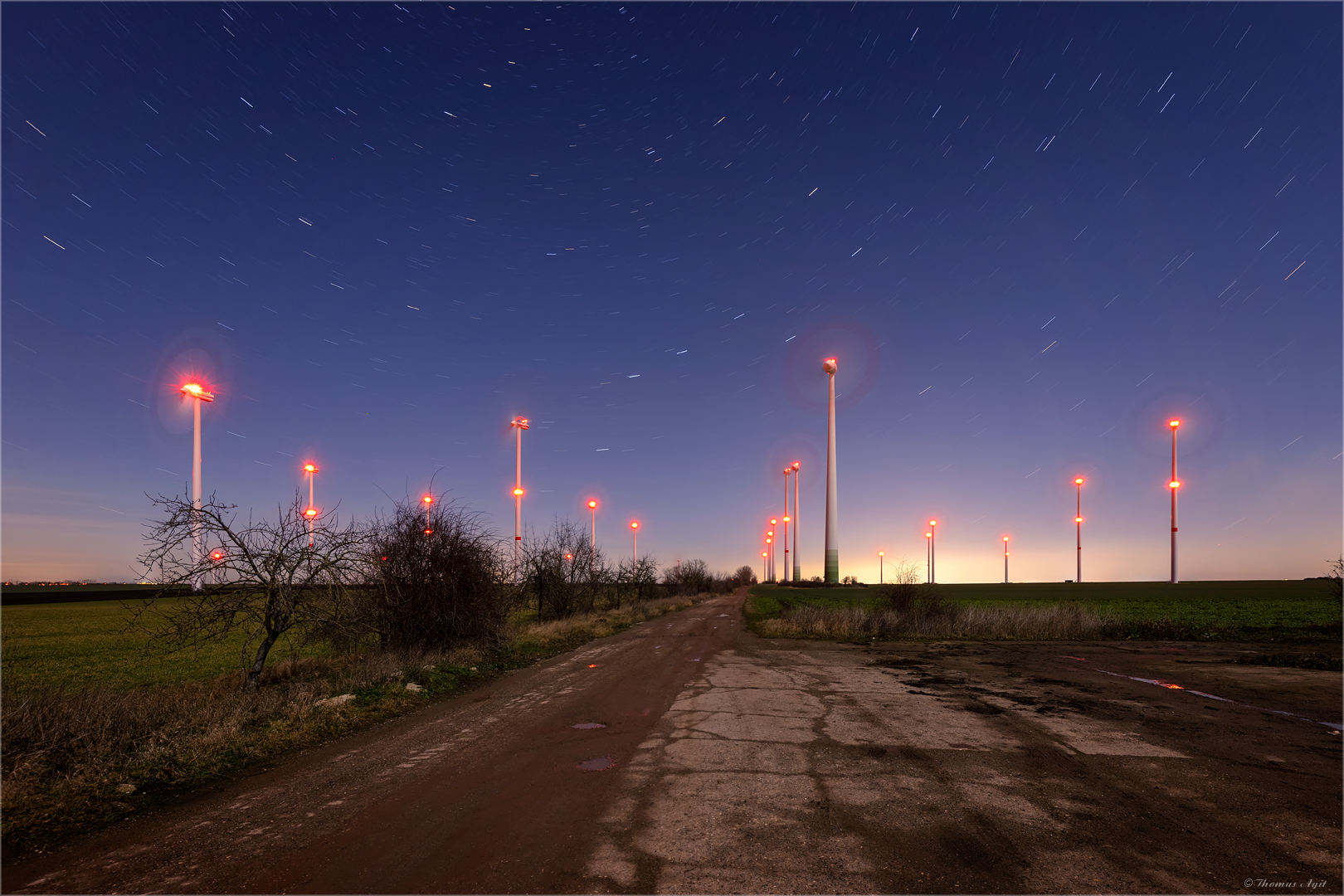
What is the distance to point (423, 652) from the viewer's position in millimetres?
15477

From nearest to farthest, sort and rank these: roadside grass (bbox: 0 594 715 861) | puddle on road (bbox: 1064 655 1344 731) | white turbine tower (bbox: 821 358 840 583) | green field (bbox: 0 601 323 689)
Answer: roadside grass (bbox: 0 594 715 861) < puddle on road (bbox: 1064 655 1344 731) < green field (bbox: 0 601 323 689) < white turbine tower (bbox: 821 358 840 583)

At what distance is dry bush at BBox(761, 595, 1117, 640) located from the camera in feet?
76.8

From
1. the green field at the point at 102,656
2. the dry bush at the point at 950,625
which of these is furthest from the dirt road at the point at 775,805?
the dry bush at the point at 950,625

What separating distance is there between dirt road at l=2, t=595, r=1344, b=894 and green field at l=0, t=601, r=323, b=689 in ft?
20.6

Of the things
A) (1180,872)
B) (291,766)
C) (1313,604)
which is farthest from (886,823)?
(1313,604)

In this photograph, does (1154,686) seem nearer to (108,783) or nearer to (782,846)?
(782,846)

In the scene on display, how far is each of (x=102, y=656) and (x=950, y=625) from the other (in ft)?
96.9

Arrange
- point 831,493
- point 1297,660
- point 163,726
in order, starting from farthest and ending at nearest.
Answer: point 831,493 < point 1297,660 < point 163,726

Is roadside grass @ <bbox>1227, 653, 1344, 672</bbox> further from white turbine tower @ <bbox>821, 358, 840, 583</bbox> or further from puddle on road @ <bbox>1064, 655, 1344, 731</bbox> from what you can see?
white turbine tower @ <bbox>821, 358, 840, 583</bbox>

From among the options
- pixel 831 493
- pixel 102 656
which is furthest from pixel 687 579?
pixel 102 656

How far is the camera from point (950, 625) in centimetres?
2438

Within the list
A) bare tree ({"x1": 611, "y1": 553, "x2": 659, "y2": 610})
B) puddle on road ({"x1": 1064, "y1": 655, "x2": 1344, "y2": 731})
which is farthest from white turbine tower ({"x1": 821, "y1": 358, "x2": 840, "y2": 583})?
puddle on road ({"x1": 1064, "y1": 655, "x2": 1344, "y2": 731})

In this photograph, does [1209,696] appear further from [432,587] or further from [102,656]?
[102,656]

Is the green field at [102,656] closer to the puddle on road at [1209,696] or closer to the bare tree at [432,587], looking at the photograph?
the bare tree at [432,587]
